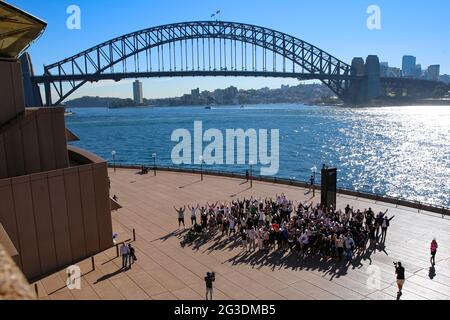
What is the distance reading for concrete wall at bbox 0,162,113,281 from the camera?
11.1 metres

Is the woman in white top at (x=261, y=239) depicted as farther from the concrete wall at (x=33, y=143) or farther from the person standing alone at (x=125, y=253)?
the concrete wall at (x=33, y=143)

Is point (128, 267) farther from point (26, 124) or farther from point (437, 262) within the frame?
point (437, 262)

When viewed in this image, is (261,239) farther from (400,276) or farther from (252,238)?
(400,276)

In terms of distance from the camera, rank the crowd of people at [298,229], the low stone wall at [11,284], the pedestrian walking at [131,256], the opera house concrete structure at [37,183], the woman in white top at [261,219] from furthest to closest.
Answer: the woman in white top at [261,219]
the crowd of people at [298,229]
the pedestrian walking at [131,256]
the opera house concrete structure at [37,183]
the low stone wall at [11,284]

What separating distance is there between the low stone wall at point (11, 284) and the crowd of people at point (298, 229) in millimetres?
10743

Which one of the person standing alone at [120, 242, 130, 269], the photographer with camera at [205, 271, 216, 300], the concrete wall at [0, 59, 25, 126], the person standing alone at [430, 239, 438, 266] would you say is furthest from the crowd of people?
the concrete wall at [0, 59, 25, 126]

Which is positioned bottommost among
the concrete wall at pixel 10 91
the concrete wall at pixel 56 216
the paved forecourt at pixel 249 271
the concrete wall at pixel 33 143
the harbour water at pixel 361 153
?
the harbour water at pixel 361 153

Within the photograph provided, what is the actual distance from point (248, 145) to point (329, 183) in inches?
2163

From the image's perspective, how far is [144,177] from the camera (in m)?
27.2

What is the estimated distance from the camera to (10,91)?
11.6m

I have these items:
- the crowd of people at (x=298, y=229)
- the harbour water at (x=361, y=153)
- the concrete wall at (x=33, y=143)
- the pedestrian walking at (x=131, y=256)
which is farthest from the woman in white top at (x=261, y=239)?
the harbour water at (x=361, y=153)

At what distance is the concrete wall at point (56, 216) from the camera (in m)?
11.1

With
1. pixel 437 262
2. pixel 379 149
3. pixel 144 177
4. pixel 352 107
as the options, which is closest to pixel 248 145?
pixel 379 149

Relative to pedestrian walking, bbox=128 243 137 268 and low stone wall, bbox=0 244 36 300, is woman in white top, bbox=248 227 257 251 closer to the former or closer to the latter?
pedestrian walking, bbox=128 243 137 268
